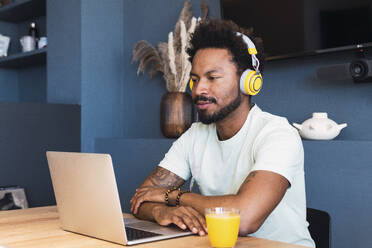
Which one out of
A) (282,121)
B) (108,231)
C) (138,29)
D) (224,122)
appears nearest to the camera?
(108,231)

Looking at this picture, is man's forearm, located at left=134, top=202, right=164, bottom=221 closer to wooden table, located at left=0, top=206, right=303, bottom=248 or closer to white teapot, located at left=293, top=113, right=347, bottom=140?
wooden table, located at left=0, top=206, right=303, bottom=248

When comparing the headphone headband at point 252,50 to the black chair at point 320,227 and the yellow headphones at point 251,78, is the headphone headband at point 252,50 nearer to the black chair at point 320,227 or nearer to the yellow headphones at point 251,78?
the yellow headphones at point 251,78

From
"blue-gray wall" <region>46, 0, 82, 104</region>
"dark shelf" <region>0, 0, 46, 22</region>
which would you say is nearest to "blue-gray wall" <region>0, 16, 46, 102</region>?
"dark shelf" <region>0, 0, 46, 22</region>

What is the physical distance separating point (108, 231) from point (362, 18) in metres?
1.53

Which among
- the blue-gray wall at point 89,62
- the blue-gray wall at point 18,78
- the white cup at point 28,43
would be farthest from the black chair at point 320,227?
the blue-gray wall at point 18,78

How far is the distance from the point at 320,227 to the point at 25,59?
323 centimetres

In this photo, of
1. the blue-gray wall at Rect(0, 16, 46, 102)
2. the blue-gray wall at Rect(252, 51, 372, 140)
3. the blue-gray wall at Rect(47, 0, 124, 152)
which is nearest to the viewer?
the blue-gray wall at Rect(252, 51, 372, 140)

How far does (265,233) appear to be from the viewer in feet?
4.48

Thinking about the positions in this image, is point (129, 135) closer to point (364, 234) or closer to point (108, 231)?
point (364, 234)

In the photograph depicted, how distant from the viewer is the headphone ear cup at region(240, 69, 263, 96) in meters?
Answer: 1.58

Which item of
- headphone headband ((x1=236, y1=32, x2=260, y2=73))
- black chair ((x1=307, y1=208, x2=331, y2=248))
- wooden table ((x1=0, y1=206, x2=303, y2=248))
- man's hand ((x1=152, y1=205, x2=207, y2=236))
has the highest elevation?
headphone headband ((x1=236, y1=32, x2=260, y2=73))

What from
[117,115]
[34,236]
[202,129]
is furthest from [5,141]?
[34,236]

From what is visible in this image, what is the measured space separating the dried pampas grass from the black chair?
5.28 ft

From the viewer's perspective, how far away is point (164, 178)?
1688 millimetres
